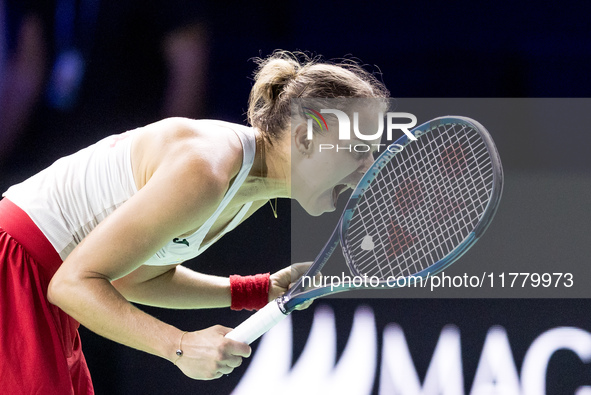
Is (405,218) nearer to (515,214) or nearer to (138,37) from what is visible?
(515,214)

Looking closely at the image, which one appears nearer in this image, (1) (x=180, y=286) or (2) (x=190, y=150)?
(2) (x=190, y=150)

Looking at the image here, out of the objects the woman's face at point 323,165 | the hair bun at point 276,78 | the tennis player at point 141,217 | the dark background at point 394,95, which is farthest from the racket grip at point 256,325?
the dark background at point 394,95

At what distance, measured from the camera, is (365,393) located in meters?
2.06

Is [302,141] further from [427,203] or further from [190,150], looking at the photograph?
[427,203]

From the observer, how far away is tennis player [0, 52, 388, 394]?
918 millimetres

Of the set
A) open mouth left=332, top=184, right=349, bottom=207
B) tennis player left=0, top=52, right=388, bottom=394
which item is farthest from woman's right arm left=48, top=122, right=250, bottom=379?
open mouth left=332, top=184, right=349, bottom=207

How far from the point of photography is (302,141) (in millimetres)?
1157

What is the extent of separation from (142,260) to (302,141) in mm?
359

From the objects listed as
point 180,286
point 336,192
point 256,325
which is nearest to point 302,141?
point 336,192

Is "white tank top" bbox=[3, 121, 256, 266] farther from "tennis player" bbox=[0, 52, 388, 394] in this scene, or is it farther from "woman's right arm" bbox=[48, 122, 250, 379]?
"woman's right arm" bbox=[48, 122, 250, 379]

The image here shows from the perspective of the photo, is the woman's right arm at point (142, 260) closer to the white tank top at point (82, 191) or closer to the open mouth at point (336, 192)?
the white tank top at point (82, 191)

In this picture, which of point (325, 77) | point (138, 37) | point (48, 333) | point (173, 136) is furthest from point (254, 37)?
point (48, 333)

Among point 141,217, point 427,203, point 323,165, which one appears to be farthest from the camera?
point 427,203

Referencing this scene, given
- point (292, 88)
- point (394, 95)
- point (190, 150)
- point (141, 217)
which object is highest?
point (394, 95)
